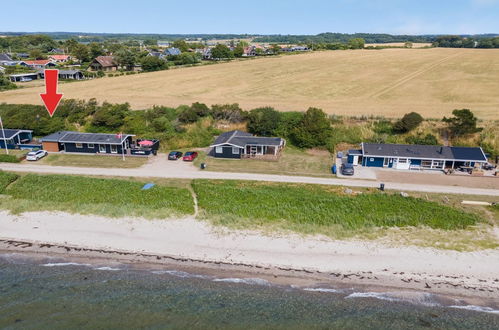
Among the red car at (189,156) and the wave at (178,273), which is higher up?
the red car at (189,156)

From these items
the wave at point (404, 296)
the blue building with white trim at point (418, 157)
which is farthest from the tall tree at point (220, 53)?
the wave at point (404, 296)

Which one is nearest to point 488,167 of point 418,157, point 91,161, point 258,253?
point 418,157

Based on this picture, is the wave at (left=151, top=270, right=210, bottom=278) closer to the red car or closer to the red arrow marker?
the red arrow marker

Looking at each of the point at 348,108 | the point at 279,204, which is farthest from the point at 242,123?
the point at 279,204

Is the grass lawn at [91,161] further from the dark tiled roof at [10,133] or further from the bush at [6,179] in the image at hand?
the dark tiled roof at [10,133]

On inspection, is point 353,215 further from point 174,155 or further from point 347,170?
point 174,155
